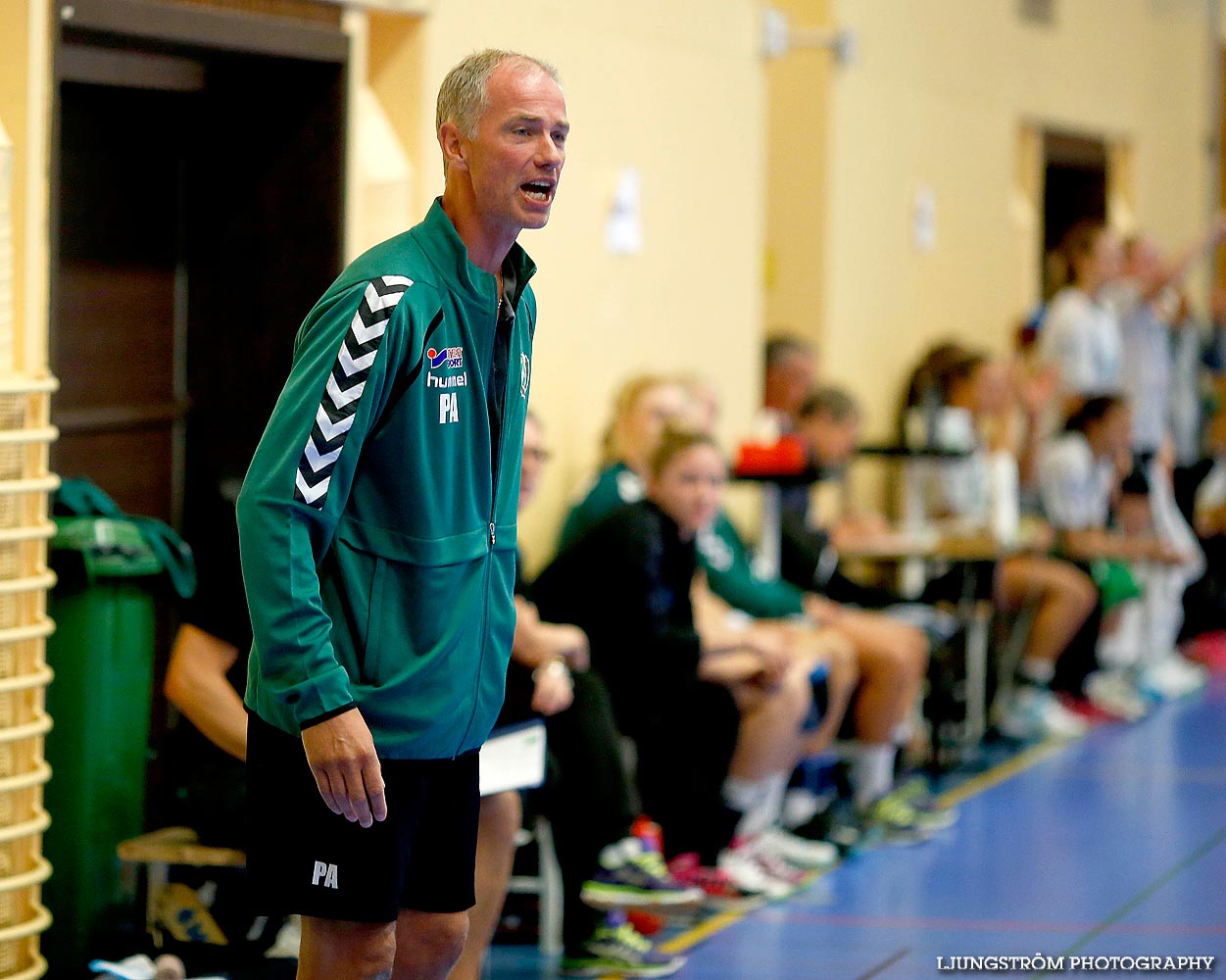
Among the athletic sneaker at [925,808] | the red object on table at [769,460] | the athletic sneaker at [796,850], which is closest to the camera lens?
the athletic sneaker at [796,850]

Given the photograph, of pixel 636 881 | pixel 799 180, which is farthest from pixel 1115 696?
pixel 636 881

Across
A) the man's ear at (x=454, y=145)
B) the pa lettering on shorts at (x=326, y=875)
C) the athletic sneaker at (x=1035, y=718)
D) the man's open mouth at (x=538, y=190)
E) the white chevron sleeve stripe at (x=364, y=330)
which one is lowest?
the athletic sneaker at (x=1035, y=718)

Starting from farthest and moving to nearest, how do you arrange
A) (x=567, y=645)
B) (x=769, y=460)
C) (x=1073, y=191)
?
1. (x=1073, y=191)
2. (x=769, y=460)
3. (x=567, y=645)

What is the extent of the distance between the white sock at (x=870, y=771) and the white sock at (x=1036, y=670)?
170 cm

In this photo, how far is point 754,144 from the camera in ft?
23.4

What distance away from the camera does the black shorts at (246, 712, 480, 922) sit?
2.40 meters

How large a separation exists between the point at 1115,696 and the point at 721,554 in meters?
3.12

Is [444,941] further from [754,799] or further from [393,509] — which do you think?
[754,799]

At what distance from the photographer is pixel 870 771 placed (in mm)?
6031

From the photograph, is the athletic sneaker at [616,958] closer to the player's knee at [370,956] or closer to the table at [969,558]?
the player's knee at [370,956]

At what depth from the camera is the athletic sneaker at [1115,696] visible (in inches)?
319

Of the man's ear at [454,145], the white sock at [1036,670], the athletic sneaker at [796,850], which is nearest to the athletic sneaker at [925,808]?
the athletic sneaker at [796,850]

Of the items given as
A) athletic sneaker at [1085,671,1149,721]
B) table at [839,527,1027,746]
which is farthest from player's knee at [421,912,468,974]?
athletic sneaker at [1085,671,1149,721]

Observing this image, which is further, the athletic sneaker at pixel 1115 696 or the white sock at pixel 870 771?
the athletic sneaker at pixel 1115 696
